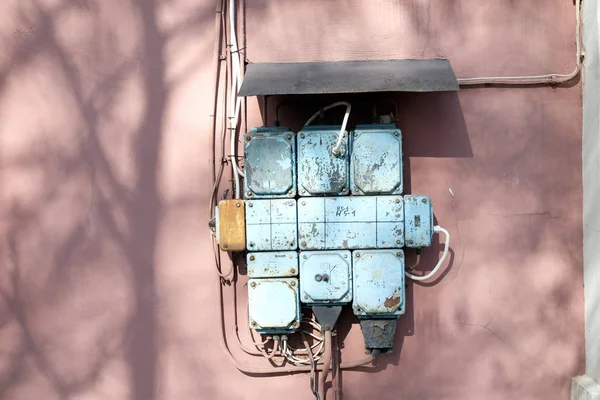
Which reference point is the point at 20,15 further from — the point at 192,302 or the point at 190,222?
the point at 192,302

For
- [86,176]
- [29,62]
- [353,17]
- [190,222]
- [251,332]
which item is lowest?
[251,332]

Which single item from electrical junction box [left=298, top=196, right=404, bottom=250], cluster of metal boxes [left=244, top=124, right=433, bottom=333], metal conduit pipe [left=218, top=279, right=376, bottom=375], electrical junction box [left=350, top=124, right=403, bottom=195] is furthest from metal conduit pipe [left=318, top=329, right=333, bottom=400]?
electrical junction box [left=350, top=124, right=403, bottom=195]

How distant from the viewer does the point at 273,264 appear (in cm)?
209

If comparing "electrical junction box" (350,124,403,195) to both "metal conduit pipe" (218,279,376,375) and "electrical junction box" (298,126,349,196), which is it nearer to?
"electrical junction box" (298,126,349,196)

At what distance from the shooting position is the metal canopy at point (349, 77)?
77.0 inches

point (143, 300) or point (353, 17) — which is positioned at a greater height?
point (353, 17)

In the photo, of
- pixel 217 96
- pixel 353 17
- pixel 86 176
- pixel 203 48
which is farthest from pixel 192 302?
pixel 353 17

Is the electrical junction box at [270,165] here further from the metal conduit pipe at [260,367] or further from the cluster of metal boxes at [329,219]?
the metal conduit pipe at [260,367]

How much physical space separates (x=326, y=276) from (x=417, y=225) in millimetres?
411

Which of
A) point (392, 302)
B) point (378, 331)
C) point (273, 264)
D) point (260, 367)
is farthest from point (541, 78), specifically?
point (260, 367)

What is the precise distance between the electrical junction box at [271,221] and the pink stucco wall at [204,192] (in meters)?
0.28

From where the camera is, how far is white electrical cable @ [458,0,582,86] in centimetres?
218

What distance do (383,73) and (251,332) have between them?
120 centimetres

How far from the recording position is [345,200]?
6.80ft
